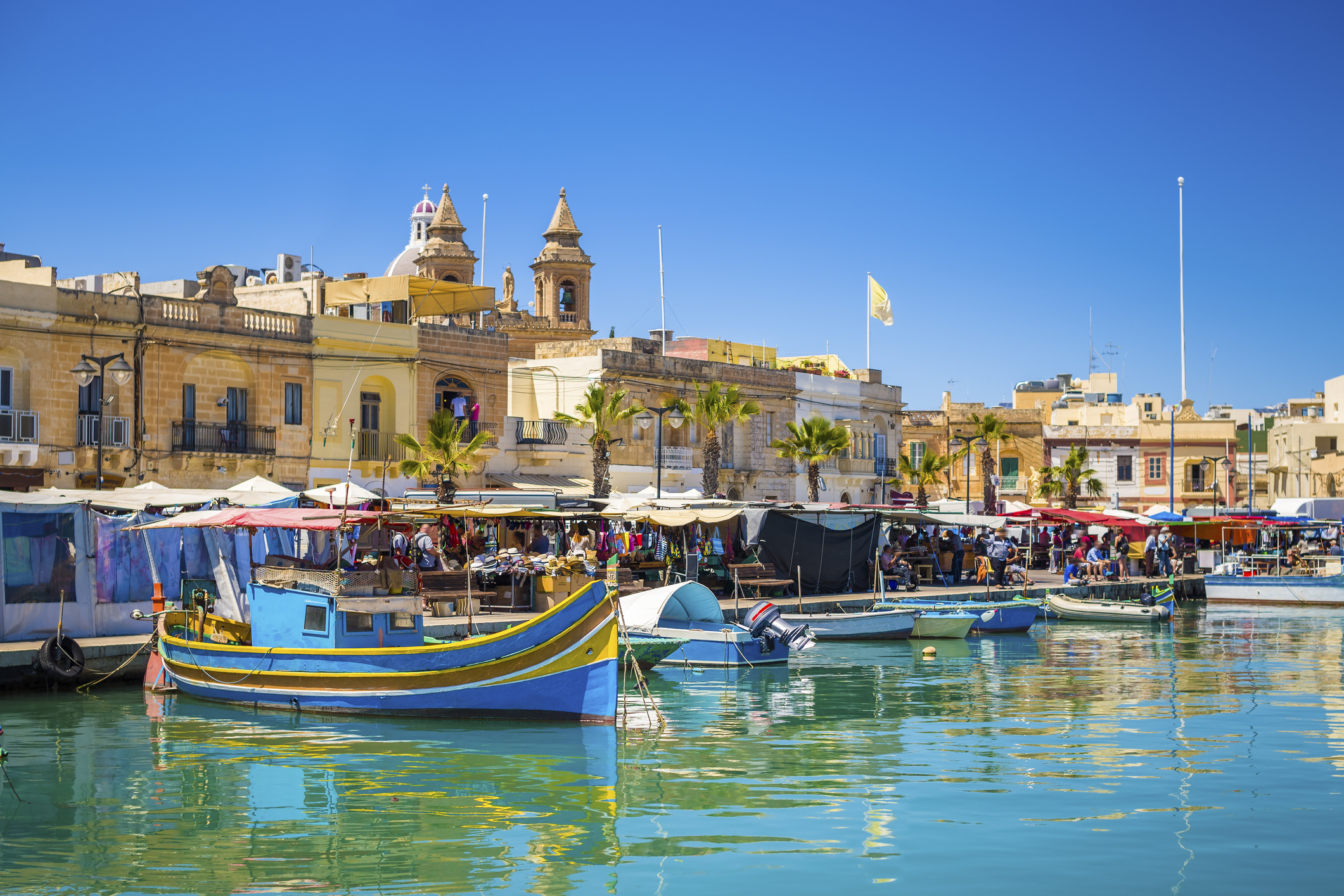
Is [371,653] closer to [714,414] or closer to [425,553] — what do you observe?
[425,553]

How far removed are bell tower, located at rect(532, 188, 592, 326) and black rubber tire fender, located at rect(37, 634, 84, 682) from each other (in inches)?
2044

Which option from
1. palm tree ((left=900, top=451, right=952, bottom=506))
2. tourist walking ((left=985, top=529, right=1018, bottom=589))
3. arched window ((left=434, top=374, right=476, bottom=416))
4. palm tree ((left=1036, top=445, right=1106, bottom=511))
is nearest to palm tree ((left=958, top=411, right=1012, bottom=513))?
palm tree ((left=900, top=451, right=952, bottom=506))

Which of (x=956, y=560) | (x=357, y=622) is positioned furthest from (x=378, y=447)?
(x=357, y=622)

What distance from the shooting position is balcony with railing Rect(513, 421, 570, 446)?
4728cm

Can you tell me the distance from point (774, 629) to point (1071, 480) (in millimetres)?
42612

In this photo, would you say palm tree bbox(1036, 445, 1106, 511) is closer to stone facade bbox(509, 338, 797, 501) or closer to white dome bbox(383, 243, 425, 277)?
stone facade bbox(509, 338, 797, 501)

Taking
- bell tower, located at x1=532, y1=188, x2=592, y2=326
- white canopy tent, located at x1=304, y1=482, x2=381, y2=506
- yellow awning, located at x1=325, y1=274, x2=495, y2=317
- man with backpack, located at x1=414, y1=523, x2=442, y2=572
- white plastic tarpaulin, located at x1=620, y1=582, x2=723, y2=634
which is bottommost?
white plastic tarpaulin, located at x1=620, y1=582, x2=723, y2=634

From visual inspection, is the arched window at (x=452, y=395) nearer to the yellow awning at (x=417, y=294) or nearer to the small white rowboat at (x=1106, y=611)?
the yellow awning at (x=417, y=294)

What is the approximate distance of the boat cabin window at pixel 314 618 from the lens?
20062 millimetres

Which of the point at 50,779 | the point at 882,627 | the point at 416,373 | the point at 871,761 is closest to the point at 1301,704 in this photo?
the point at 871,761

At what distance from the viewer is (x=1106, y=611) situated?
3688 centimetres

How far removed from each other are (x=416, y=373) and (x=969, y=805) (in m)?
32.6

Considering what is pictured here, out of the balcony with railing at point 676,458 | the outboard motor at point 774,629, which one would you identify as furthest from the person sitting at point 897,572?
the balcony with railing at point 676,458

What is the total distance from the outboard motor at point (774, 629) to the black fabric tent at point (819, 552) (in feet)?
24.6
